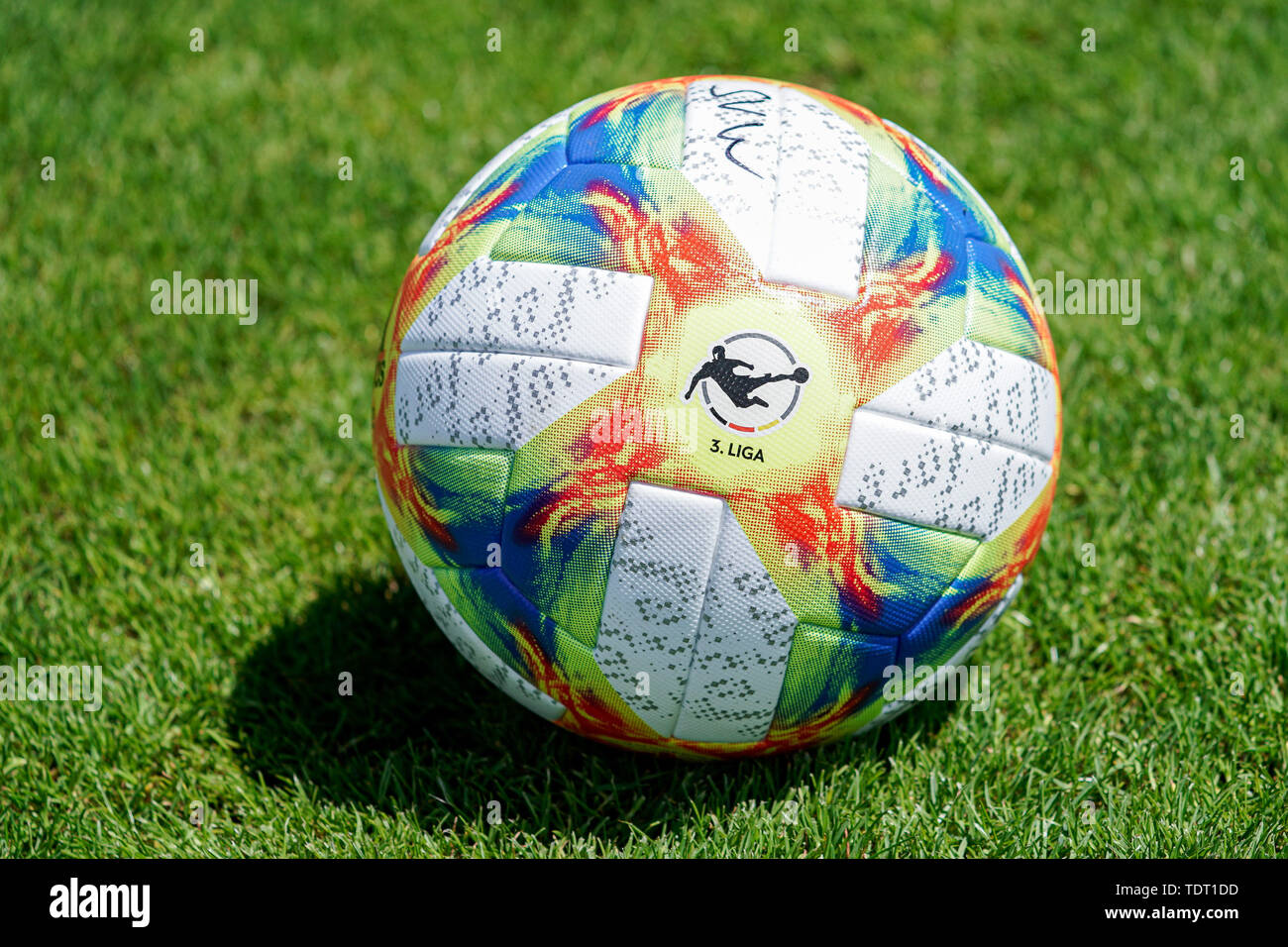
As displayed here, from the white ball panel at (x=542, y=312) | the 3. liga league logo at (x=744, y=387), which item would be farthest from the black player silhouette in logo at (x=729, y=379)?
the white ball panel at (x=542, y=312)

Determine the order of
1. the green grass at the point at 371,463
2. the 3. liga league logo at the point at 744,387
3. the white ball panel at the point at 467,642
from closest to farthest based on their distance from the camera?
the 3. liga league logo at the point at 744,387
the white ball panel at the point at 467,642
the green grass at the point at 371,463

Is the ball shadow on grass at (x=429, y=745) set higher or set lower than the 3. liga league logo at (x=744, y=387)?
lower

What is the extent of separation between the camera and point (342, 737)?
3375 mm

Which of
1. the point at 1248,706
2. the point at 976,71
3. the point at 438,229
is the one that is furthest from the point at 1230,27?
the point at 438,229

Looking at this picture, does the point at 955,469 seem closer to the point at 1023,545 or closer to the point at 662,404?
the point at 1023,545

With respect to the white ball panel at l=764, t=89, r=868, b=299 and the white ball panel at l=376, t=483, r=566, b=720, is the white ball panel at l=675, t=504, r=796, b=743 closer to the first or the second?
the white ball panel at l=376, t=483, r=566, b=720

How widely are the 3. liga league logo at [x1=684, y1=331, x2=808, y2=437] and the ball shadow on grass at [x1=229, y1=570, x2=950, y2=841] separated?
1086 millimetres

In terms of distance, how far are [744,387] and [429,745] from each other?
→ 152 centimetres

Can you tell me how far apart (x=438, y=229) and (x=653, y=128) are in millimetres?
601

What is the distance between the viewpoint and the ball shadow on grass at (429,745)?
3107 mm

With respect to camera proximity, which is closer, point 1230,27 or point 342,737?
point 342,737

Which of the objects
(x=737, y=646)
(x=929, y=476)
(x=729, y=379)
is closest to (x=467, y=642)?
(x=737, y=646)

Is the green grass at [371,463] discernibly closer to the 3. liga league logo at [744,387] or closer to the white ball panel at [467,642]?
the white ball panel at [467,642]

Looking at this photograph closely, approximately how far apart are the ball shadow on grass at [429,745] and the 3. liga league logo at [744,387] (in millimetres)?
1086
